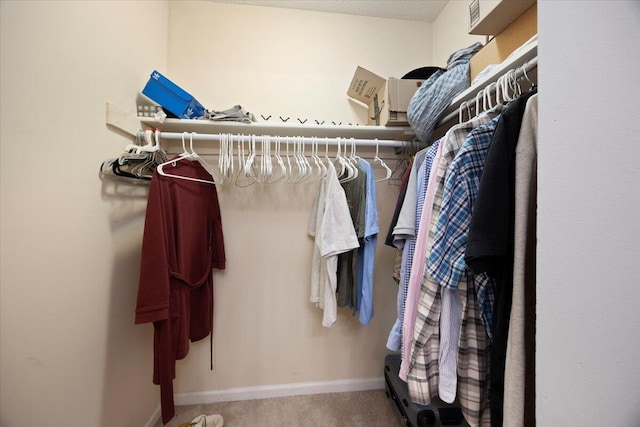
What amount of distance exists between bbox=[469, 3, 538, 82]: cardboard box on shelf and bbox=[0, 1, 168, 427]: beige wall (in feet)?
5.30

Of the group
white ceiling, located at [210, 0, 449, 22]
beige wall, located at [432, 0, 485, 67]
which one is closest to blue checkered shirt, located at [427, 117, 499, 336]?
beige wall, located at [432, 0, 485, 67]

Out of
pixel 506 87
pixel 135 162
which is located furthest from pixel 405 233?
pixel 135 162

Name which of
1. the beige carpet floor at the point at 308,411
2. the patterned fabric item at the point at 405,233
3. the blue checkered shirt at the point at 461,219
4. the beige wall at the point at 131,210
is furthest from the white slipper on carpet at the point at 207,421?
the blue checkered shirt at the point at 461,219

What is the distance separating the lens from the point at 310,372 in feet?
5.18

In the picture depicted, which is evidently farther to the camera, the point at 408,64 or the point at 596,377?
the point at 408,64

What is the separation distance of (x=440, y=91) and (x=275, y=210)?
3.70 ft

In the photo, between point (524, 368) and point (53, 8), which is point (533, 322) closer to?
point (524, 368)

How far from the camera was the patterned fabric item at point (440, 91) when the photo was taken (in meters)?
1.01

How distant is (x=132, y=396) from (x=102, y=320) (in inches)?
20.2

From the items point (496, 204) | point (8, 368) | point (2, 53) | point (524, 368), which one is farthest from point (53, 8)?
point (524, 368)

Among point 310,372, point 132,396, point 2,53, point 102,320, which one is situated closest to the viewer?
point 2,53

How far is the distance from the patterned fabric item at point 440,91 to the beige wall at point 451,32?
36 cm

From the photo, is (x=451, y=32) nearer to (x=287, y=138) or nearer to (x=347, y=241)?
(x=287, y=138)

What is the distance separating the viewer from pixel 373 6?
1535 mm
